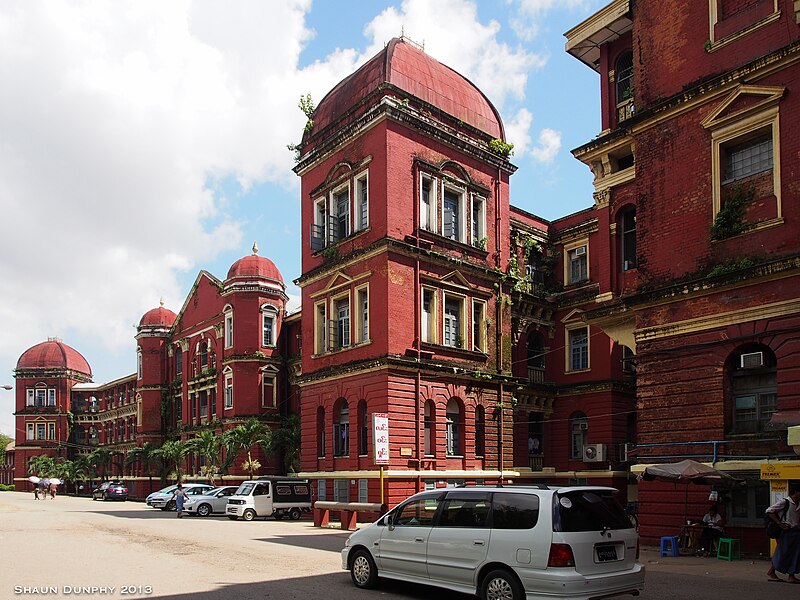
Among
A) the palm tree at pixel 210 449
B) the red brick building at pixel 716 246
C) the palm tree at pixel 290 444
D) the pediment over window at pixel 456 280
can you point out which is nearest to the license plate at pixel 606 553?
the red brick building at pixel 716 246

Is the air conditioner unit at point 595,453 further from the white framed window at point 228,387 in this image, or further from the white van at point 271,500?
the white framed window at point 228,387

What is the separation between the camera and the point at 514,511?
1063 cm

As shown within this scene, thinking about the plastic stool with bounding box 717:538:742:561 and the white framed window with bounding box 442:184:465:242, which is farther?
the white framed window with bounding box 442:184:465:242

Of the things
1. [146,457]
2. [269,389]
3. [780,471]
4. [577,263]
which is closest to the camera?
[780,471]

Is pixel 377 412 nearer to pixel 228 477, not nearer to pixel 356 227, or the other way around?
pixel 356 227

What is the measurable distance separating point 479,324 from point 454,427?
15.0 ft

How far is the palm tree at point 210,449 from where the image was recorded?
145 feet

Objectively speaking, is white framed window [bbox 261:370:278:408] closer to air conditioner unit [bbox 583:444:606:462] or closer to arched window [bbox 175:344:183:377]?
arched window [bbox 175:344:183:377]

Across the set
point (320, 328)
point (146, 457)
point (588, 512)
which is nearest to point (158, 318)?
point (146, 457)

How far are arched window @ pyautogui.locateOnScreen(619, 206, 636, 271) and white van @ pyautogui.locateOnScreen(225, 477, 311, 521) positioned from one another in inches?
672

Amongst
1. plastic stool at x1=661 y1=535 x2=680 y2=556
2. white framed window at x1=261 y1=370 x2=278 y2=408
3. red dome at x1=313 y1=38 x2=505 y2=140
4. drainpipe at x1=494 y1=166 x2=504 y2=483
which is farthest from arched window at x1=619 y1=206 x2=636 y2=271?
white framed window at x1=261 y1=370 x2=278 y2=408

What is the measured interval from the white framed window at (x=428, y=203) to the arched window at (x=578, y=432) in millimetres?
11360

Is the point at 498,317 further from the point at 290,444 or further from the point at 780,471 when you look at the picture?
the point at 780,471

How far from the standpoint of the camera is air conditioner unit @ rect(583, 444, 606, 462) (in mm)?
32688
